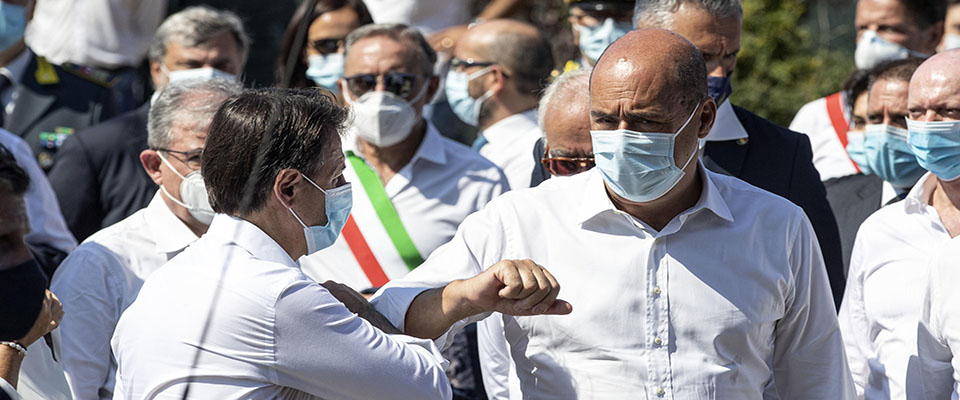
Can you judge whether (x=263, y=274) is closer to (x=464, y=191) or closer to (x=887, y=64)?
(x=464, y=191)

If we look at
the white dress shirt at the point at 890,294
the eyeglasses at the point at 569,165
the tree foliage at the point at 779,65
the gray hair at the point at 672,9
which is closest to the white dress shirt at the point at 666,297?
the white dress shirt at the point at 890,294

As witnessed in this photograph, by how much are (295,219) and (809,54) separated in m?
8.42

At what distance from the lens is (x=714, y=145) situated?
425 centimetres

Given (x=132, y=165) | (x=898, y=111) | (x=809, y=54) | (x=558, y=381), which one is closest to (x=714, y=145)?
(x=898, y=111)

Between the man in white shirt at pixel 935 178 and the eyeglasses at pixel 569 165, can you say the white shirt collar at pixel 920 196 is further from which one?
the eyeglasses at pixel 569 165

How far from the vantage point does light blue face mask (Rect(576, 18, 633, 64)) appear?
5742 millimetres

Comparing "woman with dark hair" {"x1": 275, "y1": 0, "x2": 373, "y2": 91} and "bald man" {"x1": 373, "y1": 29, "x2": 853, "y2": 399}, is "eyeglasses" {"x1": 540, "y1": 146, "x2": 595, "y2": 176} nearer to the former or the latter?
"bald man" {"x1": 373, "y1": 29, "x2": 853, "y2": 399}

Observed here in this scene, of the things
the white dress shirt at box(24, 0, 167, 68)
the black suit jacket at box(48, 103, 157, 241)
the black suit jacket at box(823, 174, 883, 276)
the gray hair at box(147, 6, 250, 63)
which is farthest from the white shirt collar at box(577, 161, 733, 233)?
the white dress shirt at box(24, 0, 167, 68)

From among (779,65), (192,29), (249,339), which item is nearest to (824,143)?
(192,29)

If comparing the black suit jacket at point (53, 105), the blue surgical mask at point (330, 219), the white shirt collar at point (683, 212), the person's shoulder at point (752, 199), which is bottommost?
the black suit jacket at point (53, 105)

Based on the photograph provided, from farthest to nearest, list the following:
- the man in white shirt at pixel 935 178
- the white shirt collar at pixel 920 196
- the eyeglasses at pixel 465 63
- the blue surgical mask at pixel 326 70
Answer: the blue surgical mask at pixel 326 70, the eyeglasses at pixel 465 63, the white shirt collar at pixel 920 196, the man in white shirt at pixel 935 178

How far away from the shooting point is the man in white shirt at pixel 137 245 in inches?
150

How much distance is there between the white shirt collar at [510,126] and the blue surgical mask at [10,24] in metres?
2.55

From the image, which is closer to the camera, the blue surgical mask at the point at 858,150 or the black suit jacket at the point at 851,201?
the black suit jacket at the point at 851,201
